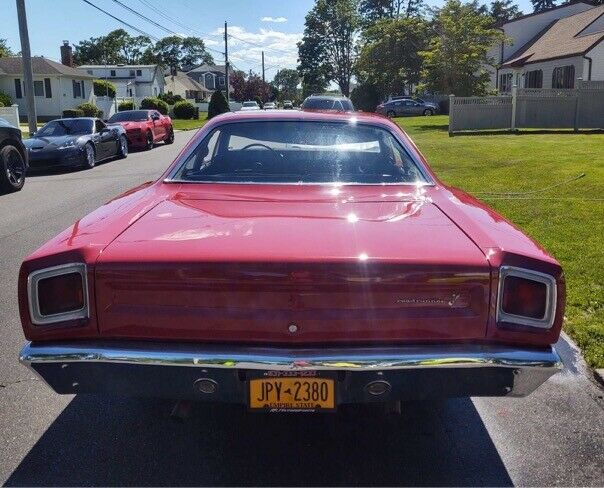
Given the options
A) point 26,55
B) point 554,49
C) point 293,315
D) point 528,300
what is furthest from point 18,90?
point 528,300

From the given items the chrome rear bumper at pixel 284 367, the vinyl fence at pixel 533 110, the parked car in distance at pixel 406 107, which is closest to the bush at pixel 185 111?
the parked car in distance at pixel 406 107

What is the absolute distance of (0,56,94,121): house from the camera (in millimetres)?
46469

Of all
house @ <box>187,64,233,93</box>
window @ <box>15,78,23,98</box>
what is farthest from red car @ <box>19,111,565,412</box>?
house @ <box>187,64,233,93</box>

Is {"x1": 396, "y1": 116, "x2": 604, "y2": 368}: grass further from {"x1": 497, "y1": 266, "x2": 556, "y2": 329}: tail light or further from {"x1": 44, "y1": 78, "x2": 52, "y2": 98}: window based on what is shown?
{"x1": 44, "y1": 78, "x2": 52, "y2": 98}: window

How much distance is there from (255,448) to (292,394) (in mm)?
692

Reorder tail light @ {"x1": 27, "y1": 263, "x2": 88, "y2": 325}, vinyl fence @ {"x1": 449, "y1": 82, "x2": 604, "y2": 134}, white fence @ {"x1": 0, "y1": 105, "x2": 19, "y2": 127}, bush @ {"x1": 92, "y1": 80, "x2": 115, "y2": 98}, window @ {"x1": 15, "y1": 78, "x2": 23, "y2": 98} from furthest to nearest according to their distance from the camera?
bush @ {"x1": 92, "y1": 80, "x2": 115, "y2": 98}
window @ {"x1": 15, "y1": 78, "x2": 23, "y2": 98}
white fence @ {"x1": 0, "y1": 105, "x2": 19, "y2": 127}
vinyl fence @ {"x1": 449, "y1": 82, "x2": 604, "y2": 134}
tail light @ {"x1": 27, "y1": 263, "x2": 88, "y2": 325}

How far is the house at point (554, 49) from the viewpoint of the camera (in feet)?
105

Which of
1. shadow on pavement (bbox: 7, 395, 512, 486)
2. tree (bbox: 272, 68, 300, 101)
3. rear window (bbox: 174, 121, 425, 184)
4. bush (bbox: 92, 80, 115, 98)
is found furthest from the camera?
tree (bbox: 272, 68, 300, 101)

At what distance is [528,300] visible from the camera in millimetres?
2686

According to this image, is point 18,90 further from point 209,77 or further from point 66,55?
point 209,77

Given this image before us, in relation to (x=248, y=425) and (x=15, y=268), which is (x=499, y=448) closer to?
(x=248, y=425)

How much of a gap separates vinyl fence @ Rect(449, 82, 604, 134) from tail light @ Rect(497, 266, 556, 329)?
2202 centimetres

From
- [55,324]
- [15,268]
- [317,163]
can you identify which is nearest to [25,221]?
[15,268]

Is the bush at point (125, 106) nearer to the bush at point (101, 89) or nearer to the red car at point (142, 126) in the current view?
the bush at point (101, 89)
